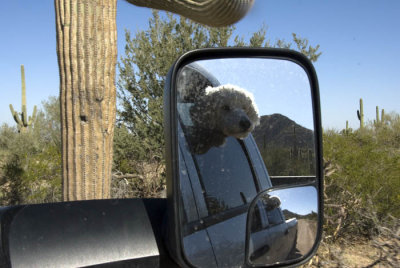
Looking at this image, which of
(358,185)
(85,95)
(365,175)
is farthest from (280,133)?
(365,175)

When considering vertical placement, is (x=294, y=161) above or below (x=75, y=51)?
below

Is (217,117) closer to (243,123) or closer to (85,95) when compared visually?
(243,123)

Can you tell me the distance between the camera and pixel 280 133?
133 cm

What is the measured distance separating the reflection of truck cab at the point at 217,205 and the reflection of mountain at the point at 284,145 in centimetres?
12

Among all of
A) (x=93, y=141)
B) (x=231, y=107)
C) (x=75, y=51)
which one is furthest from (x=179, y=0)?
(x=231, y=107)

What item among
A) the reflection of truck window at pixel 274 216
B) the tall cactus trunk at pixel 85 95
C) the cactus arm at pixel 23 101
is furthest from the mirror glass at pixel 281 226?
the cactus arm at pixel 23 101

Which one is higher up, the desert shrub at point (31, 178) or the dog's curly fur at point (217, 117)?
the dog's curly fur at point (217, 117)

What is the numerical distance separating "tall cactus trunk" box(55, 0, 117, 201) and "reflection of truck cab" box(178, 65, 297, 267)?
77.8 inches

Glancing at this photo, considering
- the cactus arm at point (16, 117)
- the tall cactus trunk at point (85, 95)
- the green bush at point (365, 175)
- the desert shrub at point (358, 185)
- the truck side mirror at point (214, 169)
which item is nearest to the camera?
the truck side mirror at point (214, 169)

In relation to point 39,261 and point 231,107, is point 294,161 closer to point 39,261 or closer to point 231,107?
point 231,107

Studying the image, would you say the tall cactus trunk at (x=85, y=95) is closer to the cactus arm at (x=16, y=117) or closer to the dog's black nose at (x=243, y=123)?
the dog's black nose at (x=243, y=123)

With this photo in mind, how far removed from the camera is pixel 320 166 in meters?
Result: 1.43

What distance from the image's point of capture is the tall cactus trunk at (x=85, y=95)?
2.95 metres

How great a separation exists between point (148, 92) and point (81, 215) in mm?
7316
